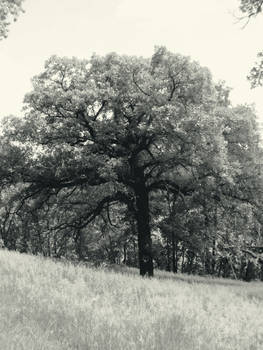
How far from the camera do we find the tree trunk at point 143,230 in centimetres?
2269

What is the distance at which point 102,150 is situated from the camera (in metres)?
21.4

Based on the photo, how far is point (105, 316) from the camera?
25.8 ft

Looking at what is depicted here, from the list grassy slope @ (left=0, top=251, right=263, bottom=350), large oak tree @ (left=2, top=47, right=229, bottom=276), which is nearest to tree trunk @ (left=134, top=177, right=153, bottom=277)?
large oak tree @ (left=2, top=47, right=229, bottom=276)

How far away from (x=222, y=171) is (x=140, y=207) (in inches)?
205

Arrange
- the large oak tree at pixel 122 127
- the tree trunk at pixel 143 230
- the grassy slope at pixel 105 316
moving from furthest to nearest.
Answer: the tree trunk at pixel 143 230, the large oak tree at pixel 122 127, the grassy slope at pixel 105 316

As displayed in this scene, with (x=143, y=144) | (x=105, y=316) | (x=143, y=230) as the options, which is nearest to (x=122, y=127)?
(x=143, y=144)

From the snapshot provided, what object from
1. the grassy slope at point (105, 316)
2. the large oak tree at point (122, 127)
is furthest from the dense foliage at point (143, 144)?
the grassy slope at point (105, 316)

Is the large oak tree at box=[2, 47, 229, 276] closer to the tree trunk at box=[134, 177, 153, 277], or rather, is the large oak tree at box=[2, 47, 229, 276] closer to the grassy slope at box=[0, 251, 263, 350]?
the tree trunk at box=[134, 177, 153, 277]

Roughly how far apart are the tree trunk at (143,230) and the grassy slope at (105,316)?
9892 mm

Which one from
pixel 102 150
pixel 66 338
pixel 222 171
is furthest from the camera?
pixel 102 150

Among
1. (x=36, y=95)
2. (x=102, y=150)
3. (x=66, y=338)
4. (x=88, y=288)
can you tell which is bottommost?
(x=66, y=338)

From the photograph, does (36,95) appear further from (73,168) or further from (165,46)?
(165,46)

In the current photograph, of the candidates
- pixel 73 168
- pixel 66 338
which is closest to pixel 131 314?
pixel 66 338

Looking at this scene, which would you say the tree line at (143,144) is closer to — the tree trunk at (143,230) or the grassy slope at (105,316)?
the tree trunk at (143,230)
